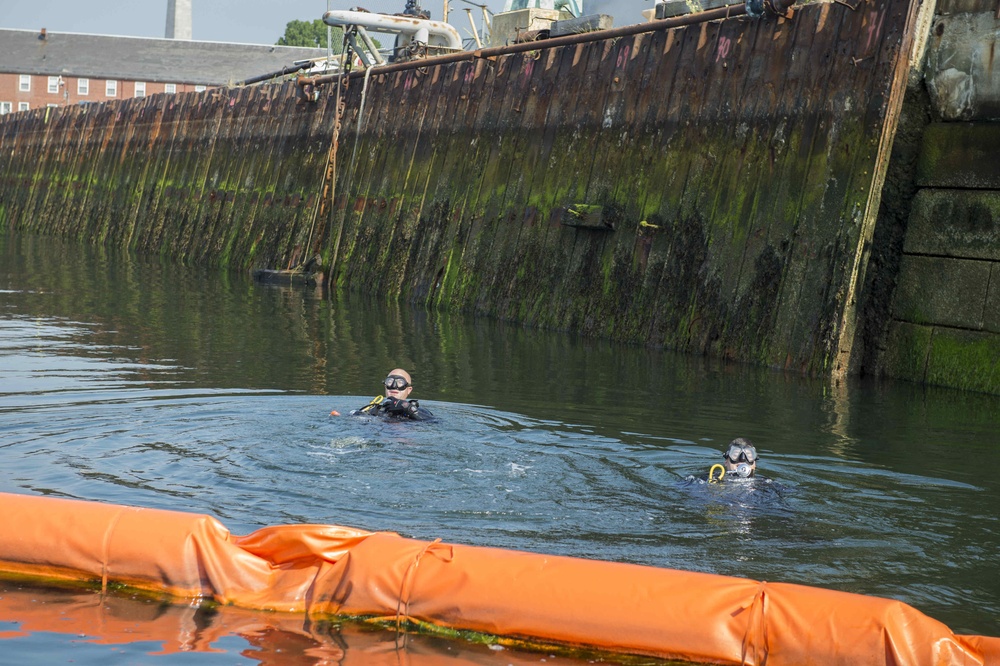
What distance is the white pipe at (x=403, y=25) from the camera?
29.1 metres

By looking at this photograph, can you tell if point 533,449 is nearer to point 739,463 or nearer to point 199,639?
point 739,463

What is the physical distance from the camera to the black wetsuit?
1151 centimetres

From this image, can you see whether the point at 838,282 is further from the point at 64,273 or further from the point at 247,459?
the point at 64,273

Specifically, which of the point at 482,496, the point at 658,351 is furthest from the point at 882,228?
the point at 482,496

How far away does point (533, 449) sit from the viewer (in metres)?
10.8

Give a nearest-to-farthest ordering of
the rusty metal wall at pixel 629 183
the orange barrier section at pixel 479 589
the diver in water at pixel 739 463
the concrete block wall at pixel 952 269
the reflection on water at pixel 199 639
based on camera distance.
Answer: the orange barrier section at pixel 479 589 → the reflection on water at pixel 199 639 → the diver in water at pixel 739 463 → the concrete block wall at pixel 952 269 → the rusty metal wall at pixel 629 183

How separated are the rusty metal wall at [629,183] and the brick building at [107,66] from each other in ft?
228

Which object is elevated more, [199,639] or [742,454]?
[742,454]

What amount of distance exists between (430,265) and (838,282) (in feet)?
33.8

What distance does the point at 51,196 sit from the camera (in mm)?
50000

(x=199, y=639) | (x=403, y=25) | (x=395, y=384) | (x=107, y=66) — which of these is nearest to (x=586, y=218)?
(x=395, y=384)

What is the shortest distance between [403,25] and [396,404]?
2068 centimetres

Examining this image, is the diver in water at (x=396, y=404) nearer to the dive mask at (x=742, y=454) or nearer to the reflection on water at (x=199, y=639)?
the dive mask at (x=742, y=454)

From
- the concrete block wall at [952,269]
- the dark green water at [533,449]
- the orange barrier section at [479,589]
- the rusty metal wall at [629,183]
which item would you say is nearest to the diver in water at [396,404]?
the dark green water at [533,449]
